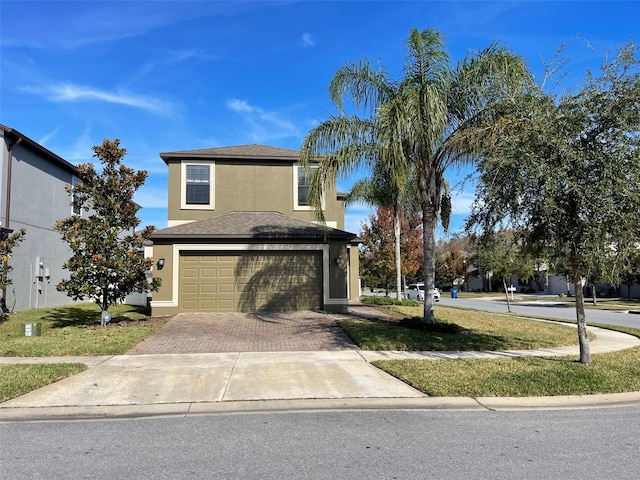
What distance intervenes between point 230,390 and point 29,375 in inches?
138

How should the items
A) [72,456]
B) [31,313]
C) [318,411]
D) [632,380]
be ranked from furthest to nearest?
[31,313] < [632,380] < [318,411] < [72,456]

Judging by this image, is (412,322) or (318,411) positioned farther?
(412,322)

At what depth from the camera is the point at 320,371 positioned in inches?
333

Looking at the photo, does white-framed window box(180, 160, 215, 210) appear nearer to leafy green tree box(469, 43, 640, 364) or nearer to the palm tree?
the palm tree

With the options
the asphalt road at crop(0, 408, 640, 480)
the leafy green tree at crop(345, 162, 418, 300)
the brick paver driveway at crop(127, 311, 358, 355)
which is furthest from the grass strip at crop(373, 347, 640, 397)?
the leafy green tree at crop(345, 162, 418, 300)

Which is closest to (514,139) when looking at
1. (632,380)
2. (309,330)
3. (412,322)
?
(632,380)

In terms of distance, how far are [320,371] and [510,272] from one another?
16711 mm

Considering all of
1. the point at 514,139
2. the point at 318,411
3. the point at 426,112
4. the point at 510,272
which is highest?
the point at 426,112

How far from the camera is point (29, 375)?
7906mm

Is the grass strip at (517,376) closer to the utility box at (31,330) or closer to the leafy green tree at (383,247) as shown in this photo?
the utility box at (31,330)

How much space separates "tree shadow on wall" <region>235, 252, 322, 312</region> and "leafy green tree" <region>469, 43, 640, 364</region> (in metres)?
9.51

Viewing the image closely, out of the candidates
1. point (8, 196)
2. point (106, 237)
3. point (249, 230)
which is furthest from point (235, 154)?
point (8, 196)

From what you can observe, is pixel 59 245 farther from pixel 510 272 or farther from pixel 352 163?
pixel 510 272

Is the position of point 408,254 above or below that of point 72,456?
above
